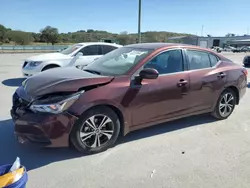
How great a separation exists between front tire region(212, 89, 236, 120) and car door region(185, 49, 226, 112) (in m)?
0.26

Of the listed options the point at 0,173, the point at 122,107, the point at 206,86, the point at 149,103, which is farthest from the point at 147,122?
the point at 0,173

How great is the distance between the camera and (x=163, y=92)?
3846mm

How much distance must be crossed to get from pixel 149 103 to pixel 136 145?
2.28 ft

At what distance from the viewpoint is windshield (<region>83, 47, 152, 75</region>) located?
12.4 feet

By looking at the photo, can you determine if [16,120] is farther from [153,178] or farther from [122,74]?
[153,178]

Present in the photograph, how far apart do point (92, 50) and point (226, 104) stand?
5.69m

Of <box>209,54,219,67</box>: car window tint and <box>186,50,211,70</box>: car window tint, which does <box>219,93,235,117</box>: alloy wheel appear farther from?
<box>186,50,211,70</box>: car window tint

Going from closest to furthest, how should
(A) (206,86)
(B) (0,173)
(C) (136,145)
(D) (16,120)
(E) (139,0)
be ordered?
(B) (0,173), (D) (16,120), (C) (136,145), (A) (206,86), (E) (139,0)

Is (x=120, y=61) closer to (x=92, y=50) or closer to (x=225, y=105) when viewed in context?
(x=225, y=105)

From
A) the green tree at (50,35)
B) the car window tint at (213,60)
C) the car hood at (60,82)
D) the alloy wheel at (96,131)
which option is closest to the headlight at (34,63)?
the car hood at (60,82)

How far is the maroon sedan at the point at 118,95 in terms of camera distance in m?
3.08

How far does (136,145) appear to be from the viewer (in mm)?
3717

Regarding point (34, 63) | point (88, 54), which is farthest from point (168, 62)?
point (34, 63)

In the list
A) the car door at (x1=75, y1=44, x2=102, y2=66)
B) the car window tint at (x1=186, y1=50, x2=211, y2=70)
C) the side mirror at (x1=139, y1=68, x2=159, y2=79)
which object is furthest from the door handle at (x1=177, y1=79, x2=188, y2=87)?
the car door at (x1=75, y1=44, x2=102, y2=66)
